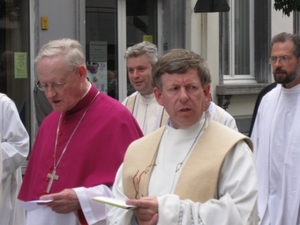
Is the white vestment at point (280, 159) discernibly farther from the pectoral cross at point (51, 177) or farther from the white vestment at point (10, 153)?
the pectoral cross at point (51, 177)

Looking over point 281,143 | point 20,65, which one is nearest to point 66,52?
point 281,143

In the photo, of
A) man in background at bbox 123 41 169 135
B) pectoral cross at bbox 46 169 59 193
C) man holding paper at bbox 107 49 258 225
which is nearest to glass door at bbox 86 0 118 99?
man in background at bbox 123 41 169 135

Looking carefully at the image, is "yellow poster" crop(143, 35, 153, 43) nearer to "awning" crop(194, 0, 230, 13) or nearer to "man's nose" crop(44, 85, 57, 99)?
"awning" crop(194, 0, 230, 13)

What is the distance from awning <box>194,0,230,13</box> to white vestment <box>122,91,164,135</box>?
4833 mm

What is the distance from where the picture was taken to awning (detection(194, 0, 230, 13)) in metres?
10.6

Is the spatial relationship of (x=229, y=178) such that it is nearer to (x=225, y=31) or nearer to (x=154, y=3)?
(x=154, y=3)

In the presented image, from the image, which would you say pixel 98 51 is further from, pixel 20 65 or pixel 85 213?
pixel 85 213

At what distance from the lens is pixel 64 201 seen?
393cm

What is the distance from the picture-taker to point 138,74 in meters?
5.85

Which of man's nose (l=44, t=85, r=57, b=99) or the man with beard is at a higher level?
man's nose (l=44, t=85, r=57, b=99)

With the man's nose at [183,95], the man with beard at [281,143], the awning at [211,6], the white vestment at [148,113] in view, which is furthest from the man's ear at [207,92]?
the awning at [211,6]

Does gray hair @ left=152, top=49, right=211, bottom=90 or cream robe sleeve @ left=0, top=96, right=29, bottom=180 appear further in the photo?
cream robe sleeve @ left=0, top=96, right=29, bottom=180

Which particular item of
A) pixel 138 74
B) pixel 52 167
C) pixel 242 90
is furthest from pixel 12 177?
pixel 242 90

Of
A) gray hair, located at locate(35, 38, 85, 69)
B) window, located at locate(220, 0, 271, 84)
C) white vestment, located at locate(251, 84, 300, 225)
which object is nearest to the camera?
gray hair, located at locate(35, 38, 85, 69)
